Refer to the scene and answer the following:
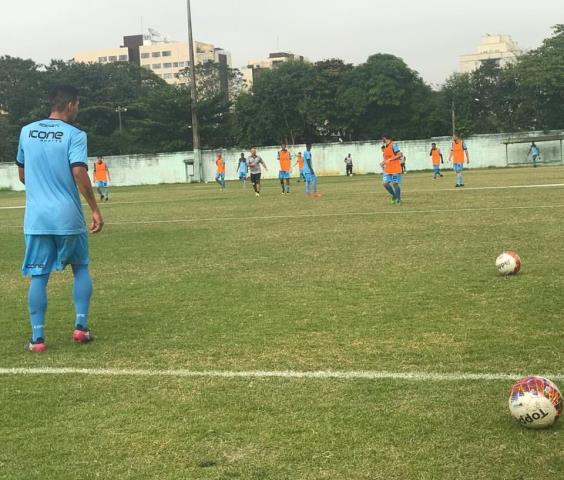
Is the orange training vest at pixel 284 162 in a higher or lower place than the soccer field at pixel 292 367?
higher

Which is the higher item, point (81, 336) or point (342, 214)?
point (342, 214)

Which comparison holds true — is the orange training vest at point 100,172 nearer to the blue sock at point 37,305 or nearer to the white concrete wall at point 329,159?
the white concrete wall at point 329,159

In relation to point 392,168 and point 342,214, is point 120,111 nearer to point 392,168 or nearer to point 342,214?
point 392,168

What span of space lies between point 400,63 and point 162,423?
222 feet

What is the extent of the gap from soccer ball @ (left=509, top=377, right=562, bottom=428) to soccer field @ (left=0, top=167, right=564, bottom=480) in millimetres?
66

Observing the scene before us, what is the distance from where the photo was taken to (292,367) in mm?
5305

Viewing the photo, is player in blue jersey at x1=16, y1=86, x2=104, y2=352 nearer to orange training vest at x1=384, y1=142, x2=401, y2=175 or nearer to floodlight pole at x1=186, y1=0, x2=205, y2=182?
orange training vest at x1=384, y1=142, x2=401, y2=175

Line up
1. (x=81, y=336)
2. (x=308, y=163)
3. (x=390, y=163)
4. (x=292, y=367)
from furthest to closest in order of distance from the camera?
(x=308, y=163) → (x=390, y=163) → (x=81, y=336) → (x=292, y=367)

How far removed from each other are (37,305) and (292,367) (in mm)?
2269

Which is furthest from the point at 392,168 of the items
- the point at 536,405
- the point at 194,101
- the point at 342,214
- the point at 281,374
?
the point at 194,101

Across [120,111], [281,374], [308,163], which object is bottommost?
[281,374]

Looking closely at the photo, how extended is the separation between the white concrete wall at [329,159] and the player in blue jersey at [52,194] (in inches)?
1862

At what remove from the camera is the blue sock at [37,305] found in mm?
6109

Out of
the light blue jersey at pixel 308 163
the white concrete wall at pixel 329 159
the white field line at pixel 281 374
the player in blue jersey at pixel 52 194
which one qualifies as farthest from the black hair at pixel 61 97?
the white concrete wall at pixel 329 159
